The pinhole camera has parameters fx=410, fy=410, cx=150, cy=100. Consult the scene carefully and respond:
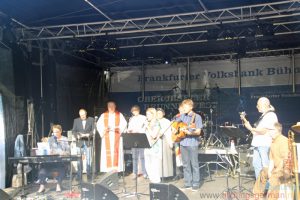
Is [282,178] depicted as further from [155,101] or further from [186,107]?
[155,101]

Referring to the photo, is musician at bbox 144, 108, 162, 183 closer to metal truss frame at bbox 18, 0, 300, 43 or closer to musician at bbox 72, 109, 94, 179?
musician at bbox 72, 109, 94, 179

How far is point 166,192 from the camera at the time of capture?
5.87 meters

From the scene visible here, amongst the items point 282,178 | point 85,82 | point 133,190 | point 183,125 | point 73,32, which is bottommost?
point 133,190

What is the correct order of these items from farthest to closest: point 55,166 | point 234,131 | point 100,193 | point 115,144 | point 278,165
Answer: point 115,144
point 55,166
point 234,131
point 278,165
point 100,193

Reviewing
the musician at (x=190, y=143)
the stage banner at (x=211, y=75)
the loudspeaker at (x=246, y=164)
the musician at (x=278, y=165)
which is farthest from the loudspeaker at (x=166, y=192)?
the stage banner at (x=211, y=75)

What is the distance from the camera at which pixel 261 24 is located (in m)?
10.3

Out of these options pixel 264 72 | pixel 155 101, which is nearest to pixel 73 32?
pixel 155 101

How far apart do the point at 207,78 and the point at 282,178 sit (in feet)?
31.4

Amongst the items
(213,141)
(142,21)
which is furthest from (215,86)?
(142,21)

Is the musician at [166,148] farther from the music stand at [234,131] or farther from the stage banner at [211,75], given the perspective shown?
the stage banner at [211,75]

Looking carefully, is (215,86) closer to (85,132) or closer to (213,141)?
(213,141)

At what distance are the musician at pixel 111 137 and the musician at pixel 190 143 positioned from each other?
2.40 metres

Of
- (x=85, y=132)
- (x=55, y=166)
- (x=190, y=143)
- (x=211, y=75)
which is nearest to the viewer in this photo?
(x=190, y=143)

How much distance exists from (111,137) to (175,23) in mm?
3390
